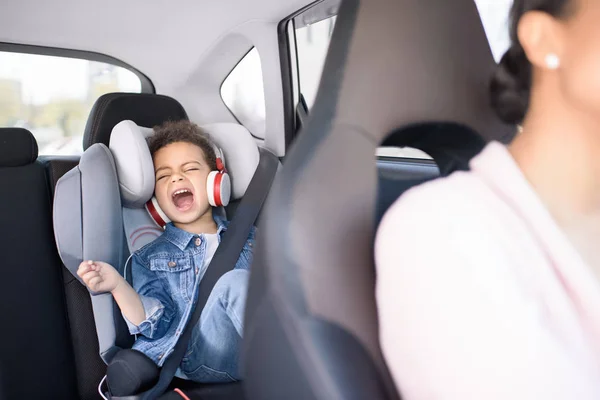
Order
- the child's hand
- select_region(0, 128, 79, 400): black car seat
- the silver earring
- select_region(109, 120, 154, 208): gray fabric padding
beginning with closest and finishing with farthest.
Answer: the silver earring → the child's hand → select_region(0, 128, 79, 400): black car seat → select_region(109, 120, 154, 208): gray fabric padding

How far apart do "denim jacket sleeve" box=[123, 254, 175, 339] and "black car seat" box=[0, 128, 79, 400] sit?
0.28m

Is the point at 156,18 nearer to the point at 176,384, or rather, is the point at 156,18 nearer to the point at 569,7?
the point at 176,384

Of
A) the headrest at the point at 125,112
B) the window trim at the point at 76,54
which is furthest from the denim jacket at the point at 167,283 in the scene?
the window trim at the point at 76,54

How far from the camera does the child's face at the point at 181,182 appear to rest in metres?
1.70

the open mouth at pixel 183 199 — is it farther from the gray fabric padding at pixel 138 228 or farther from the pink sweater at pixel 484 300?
the pink sweater at pixel 484 300

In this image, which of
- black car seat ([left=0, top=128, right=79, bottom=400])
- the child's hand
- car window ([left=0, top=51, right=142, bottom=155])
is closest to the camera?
the child's hand

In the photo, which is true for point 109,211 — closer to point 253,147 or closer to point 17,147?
point 17,147

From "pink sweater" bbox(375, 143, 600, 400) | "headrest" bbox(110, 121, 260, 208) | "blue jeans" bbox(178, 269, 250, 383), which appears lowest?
"blue jeans" bbox(178, 269, 250, 383)

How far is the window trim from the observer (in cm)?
204

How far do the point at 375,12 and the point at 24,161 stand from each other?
52.8 inches

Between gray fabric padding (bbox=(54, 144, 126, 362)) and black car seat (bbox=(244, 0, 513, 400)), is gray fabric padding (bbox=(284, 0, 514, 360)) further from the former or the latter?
gray fabric padding (bbox=(54, 144, 126, 362))

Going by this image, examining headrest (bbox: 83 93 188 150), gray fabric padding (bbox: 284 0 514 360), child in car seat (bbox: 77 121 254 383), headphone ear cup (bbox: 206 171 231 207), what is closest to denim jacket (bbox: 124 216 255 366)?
child in car seat (bbox: 77 121 254 383)

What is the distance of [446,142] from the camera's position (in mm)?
642

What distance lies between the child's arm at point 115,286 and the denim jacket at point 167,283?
0.03 metres
